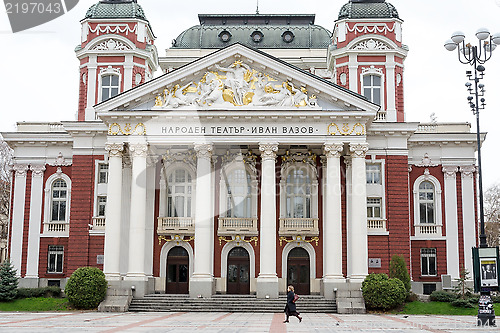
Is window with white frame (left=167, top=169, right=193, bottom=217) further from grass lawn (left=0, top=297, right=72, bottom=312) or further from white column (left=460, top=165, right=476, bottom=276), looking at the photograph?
white column (left=460, top=165, right=476, bottom=276)

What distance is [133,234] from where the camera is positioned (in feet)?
131

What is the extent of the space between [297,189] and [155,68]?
14463 millimetres

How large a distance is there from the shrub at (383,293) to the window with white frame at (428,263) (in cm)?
822

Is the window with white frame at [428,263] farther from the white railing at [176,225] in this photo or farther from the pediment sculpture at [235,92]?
the white railing at [176,225]

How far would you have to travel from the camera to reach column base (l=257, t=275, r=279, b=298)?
3902 cm

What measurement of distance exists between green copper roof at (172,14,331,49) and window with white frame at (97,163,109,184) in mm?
12513

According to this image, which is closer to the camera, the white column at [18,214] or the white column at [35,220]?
the white column at [35,220]

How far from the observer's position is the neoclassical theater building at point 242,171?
40281 millimetres

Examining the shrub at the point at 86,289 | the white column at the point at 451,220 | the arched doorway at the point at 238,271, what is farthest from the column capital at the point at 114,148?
the white column at the point at 451,220

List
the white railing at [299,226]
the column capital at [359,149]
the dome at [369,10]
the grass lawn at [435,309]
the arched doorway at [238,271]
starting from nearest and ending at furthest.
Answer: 1. the grass lawn at [435,309]
2. the column capital at [359,149]
3. the white railing at [299,226]
4. the arched doorway at [238,271]
5. the dome at [369,10]

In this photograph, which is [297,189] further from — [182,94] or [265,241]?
[182,94]

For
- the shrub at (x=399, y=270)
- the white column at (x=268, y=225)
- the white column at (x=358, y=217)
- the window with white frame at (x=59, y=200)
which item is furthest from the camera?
the window with white frame at (x=59, y=200)

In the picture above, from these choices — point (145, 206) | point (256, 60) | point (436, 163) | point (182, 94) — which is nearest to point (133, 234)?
point (145, 206)

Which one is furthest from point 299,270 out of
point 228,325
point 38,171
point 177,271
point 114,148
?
point 38,171
